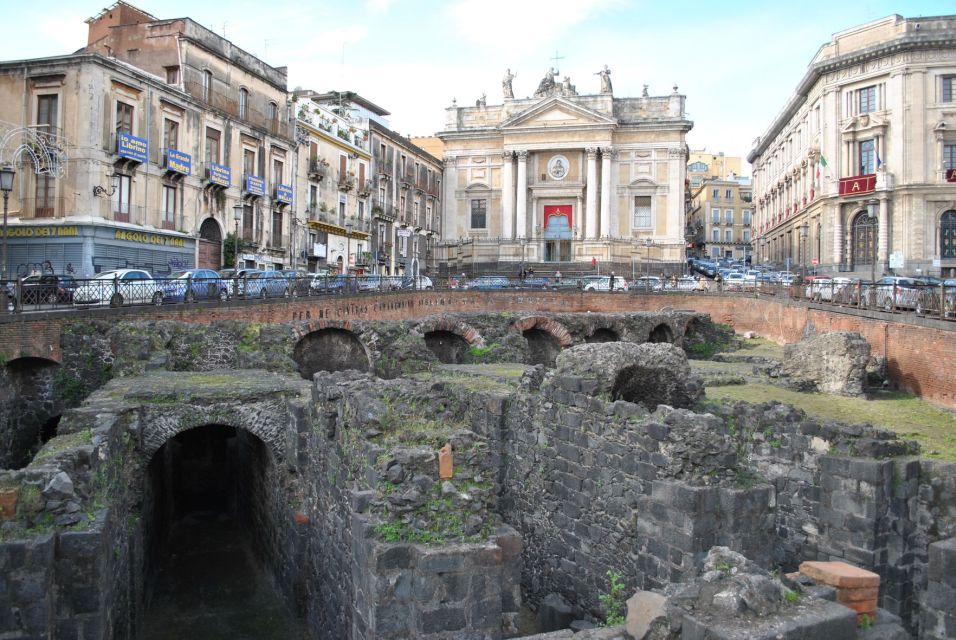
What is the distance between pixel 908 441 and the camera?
10.6m

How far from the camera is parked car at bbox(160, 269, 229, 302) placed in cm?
2214

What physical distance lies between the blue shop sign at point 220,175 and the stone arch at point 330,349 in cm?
1884

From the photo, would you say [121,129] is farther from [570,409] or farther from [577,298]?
[570,409]

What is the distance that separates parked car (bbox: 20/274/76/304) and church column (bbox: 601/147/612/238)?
1575 inches

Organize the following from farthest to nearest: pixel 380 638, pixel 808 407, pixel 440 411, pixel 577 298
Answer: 1. pixel 577 298
2. pixel 808 407
3. pixel 440 411
4. pixel 380 638

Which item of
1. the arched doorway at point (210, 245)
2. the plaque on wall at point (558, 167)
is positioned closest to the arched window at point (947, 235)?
the plaque on wall at point (558, 167)

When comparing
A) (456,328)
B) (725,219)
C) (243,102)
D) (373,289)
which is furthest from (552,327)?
(725,219)

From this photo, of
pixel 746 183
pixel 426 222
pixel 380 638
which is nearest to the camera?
pixel 380 638

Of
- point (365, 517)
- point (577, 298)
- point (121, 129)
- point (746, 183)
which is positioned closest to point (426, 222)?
point (577, 298)

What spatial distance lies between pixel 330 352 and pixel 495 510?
11926 millimetres

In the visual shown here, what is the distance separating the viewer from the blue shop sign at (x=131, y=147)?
98.3 feet

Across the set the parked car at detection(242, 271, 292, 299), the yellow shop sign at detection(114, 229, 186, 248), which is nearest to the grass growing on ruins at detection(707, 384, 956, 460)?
the parked car at detection(242, 271, 292, 299)

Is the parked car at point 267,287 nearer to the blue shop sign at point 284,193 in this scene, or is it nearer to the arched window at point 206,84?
the arched window at point 206,84

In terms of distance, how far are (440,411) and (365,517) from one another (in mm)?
2292
